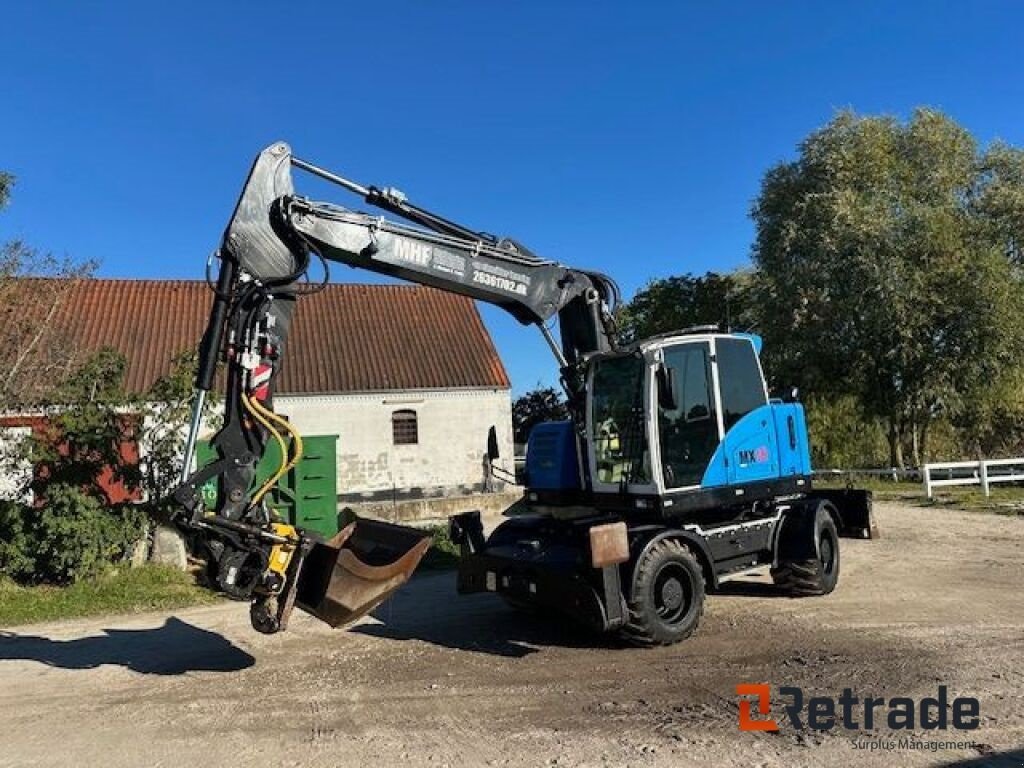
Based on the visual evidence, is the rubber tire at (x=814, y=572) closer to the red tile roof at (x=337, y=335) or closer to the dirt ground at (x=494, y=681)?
the dirt ground at (x=494, y=681)

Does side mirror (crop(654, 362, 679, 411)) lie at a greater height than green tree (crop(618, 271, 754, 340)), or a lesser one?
lesser

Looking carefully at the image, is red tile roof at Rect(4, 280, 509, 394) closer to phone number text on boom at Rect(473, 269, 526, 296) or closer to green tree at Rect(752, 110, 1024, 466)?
green tree at Rect(752, 110, 1024, 466)

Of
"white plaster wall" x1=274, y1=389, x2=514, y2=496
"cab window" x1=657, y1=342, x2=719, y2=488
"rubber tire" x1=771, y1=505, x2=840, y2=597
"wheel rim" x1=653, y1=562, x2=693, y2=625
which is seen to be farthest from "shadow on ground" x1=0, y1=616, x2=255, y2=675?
"white plaster wall" x1=274, y1=389, x2=514, y2=496

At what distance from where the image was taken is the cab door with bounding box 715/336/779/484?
8273mm

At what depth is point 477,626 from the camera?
8.53 m

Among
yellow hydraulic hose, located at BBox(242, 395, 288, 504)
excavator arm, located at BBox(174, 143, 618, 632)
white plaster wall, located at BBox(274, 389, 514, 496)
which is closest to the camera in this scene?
excavator arm, located at BBox(174, 143, 618, 632)

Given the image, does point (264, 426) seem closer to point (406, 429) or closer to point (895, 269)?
point (406, 429)

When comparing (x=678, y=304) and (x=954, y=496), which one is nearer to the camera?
(x=954, y=496)

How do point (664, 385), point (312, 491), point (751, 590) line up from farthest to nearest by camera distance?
point (312, 491), point (751, 590), point (664, 385)

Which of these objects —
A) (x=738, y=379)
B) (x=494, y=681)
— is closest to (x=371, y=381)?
(x=738, y=379)

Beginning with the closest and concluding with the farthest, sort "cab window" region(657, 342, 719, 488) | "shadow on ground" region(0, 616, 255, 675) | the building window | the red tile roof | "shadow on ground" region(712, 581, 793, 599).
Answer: "shadow on ground" region(0, 616, 255, 675) < "cab window" region(657, 342, 719, 488) < "shadow on ground" region(712, 581, 793, 599) < the red tile roof < the building window

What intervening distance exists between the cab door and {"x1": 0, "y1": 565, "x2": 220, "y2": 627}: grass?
21.1 feet

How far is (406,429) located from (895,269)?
15.3 m

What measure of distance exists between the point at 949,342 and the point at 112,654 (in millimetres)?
24253
